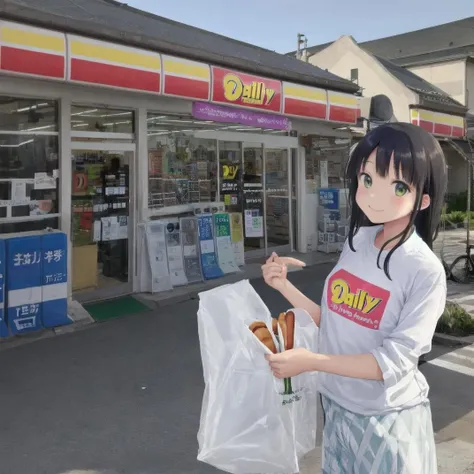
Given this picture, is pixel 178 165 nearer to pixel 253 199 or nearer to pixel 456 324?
pixel 253 199

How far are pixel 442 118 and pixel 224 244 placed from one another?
496 cm

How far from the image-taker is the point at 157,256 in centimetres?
816

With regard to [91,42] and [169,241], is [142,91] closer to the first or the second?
[91,42]

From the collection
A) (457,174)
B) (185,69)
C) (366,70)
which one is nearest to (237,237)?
(185,69)

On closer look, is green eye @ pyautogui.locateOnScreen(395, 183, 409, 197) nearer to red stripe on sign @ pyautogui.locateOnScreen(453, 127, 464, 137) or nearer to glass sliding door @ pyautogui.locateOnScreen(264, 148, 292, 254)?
glass sliding door @ pyautogui.locateOnScreen(264, 148, 292, 254)

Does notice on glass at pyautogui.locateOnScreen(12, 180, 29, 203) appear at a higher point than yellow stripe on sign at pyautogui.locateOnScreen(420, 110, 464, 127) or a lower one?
lower

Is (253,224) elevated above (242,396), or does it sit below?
above

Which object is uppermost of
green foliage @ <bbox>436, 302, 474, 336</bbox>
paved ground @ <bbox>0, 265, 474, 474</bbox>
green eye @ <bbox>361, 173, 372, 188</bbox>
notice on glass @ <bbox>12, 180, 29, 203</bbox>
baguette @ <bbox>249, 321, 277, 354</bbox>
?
notice on glass @ <bbox>12, 180, 29, 203</bbox>

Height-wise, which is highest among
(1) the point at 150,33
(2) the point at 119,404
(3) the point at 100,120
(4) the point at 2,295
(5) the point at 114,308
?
(1) the point at 150,33

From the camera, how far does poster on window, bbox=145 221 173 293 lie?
8.06 metres

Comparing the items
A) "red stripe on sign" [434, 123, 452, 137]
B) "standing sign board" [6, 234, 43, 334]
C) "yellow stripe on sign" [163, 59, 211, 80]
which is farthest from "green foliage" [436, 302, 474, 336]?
"red stripe on sign" [434, 123, 452, 137]

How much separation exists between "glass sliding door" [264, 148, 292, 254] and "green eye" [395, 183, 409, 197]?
9.06 m

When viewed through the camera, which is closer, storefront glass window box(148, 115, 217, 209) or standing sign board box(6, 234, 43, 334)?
standing sign board box(6, 234, 43, 334)

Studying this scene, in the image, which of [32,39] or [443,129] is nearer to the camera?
[32,39]
